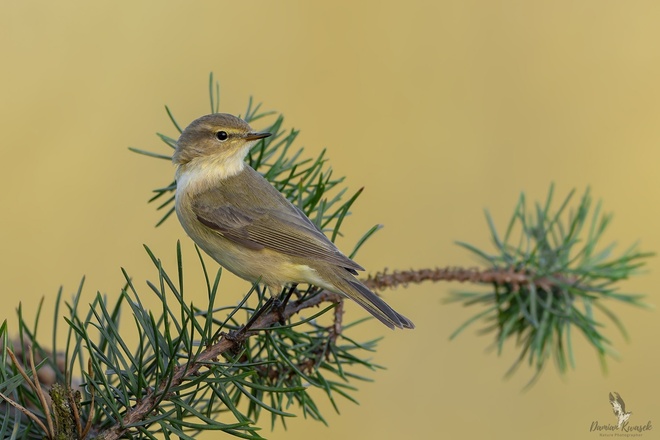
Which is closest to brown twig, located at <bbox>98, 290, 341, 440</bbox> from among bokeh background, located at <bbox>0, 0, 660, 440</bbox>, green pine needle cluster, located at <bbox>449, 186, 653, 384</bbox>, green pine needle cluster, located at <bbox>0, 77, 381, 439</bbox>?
green pine needle cluster, located at <bbox>0, 77, 381, 439</bbox>

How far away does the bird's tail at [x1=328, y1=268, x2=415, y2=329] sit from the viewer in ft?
7.36

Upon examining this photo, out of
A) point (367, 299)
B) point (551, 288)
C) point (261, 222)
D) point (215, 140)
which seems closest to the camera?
point (367, 299)

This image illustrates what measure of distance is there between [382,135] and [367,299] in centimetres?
316

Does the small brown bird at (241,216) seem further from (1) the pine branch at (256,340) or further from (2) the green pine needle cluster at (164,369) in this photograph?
(2) the green pine needle cluster at (164,369)

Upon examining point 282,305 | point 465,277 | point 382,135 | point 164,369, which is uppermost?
point 382,135

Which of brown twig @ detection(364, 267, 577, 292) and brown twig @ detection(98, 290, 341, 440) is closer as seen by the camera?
brown twig @ detection(98, 290, 341, 440)

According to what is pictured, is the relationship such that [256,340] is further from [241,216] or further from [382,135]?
[382,135]

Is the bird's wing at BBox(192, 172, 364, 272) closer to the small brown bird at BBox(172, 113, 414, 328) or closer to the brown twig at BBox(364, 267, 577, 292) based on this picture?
the small brown bird at BBox(172, 113, 414, 328)

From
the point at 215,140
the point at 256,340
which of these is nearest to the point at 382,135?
the point at 215,140

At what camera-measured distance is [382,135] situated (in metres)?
5.33

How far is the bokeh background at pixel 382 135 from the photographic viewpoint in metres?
4.59

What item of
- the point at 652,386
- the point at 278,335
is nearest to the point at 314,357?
the point at 278,335

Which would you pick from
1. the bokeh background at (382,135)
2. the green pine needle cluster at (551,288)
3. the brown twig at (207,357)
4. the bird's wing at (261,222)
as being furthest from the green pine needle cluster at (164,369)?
the bokeh background at (382,135)

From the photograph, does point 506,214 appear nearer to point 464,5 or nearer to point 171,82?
point 464,5
